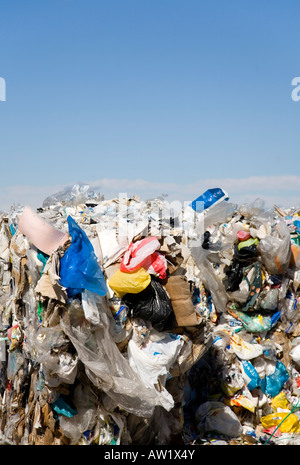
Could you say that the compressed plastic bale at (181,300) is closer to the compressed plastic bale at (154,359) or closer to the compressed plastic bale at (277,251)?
the compressed plastic bale at (154,359)

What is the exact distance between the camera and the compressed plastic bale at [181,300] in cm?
406

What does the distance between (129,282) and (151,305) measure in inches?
10.3

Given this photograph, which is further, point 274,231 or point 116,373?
point 274,231

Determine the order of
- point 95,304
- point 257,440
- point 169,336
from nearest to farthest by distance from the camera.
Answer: point 95,304, point 169,336, point 257,440

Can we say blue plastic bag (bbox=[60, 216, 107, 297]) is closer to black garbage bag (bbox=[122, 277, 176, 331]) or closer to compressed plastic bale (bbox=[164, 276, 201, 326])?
black garbage bag (bbox=[122, 277, 176, 331])

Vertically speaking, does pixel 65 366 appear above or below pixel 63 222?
below

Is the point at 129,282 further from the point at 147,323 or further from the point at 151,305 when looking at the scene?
the point at 147,323

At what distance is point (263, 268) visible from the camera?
5684 millimetres

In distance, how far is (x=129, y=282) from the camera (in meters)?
3.79

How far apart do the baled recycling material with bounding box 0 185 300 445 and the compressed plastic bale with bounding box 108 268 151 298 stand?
12 mm

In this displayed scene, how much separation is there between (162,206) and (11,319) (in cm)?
188

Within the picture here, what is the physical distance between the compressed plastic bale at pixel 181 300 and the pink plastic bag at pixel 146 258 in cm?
11
